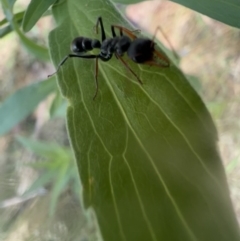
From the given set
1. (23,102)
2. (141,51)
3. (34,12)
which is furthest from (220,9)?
(23,102)

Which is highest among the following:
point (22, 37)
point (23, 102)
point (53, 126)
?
point (22, 37)

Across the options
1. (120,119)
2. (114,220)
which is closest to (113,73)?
(120,119)

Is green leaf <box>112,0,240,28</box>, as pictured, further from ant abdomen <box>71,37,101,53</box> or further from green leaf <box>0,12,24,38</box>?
green leaf <box>0,12,24,38</box>

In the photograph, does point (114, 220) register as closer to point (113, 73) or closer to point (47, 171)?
point (113, 73)

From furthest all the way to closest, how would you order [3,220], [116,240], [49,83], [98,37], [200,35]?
1. [200,35]
2. [3,220]
3. [49,83]
4. [98,37]
5. [116,240]

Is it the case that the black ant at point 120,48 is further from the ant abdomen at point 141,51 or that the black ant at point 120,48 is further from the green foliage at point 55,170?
the green foliage at point 55,170

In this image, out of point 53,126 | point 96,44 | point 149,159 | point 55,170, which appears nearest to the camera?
point 149,159

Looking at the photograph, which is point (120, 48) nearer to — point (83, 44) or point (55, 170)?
point (83, 44)
